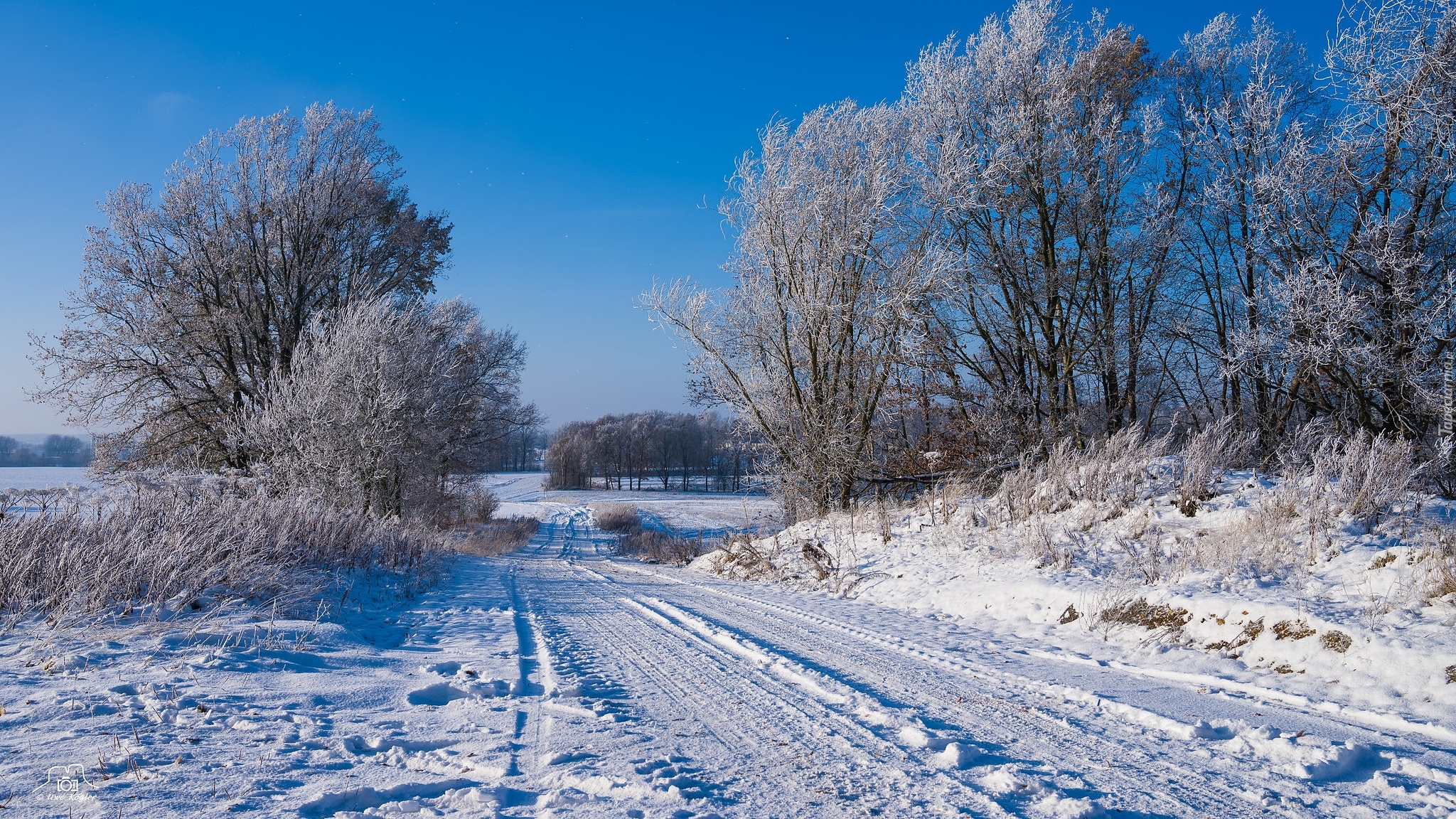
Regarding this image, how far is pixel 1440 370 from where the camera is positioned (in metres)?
8.95

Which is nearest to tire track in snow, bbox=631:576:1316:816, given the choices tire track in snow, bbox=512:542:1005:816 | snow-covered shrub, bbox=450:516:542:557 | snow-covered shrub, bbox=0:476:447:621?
tire track in snow, bbox=512:542:1005:816

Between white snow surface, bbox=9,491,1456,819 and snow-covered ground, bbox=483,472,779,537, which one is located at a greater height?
white snow surface, bbox=9,491,1456,819

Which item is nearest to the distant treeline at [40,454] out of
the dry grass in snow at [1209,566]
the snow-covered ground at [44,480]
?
the snow-covered ground at [44,480]

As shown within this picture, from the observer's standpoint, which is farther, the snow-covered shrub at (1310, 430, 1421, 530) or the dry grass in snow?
the snow-covered shrub at (1310, 430, 1421, 530)

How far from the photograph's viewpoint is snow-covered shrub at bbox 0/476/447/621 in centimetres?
474

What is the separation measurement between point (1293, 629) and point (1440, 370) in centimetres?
734

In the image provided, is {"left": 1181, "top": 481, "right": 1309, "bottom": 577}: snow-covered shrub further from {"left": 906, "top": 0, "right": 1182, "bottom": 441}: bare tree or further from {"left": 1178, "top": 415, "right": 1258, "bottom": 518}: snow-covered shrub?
{"left": 906, "top": 0, "right": 1182, "bottom": 441}: bare tree

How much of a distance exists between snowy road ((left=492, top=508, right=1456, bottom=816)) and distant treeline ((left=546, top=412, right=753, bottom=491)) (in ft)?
263

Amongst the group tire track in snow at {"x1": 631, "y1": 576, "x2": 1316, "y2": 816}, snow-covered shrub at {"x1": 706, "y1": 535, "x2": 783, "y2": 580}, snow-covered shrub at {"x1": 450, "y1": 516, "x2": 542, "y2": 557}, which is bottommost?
snow-covered shrub at {"x1": 450, "y1": 516, "x2": 542, "y2": 557}

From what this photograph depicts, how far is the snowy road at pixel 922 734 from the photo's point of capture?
2494mm

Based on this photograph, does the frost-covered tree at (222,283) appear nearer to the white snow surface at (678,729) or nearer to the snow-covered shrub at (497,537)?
the snow-covered shrub at (497,537)

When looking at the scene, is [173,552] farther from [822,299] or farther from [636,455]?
[636,455]

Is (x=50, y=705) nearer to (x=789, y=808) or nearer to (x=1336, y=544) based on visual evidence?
(x=789, y=808)

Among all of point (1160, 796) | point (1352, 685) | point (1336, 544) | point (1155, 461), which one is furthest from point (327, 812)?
point (1155, 461)
